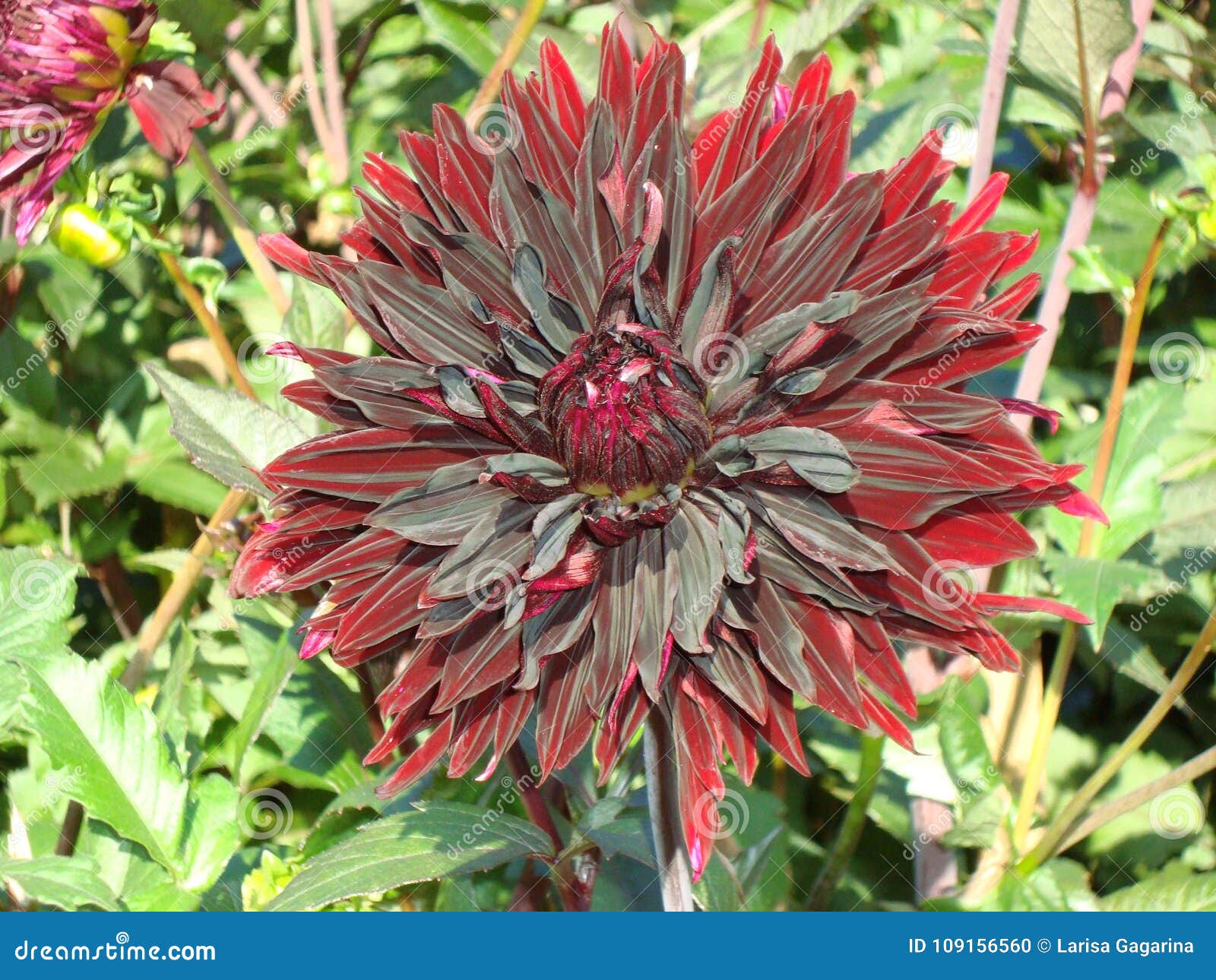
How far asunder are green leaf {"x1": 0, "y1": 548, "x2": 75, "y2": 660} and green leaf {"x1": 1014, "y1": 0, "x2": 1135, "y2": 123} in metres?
1.01

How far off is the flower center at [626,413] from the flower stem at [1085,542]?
47 cm

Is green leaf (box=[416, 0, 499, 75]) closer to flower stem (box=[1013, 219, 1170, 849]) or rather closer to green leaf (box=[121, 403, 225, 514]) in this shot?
green leaf (box=[121, 403, 225, 514])

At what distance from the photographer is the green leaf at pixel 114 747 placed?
3.13 ft

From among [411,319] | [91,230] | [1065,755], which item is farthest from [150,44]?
[1065,755]

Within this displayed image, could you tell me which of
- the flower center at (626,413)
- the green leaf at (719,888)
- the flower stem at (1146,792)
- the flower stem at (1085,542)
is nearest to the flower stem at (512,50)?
the flower center at (626,413)

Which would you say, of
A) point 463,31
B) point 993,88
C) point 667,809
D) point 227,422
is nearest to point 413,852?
point 667,809

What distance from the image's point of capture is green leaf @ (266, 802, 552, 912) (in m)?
0.76

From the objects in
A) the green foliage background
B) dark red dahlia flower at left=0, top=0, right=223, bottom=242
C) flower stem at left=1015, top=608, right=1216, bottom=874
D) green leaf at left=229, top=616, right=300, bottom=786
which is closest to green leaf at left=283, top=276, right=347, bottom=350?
the green foliage background

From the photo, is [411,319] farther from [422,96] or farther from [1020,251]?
[422,96]

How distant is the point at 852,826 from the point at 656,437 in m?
0.50

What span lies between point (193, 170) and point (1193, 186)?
107 centimetres

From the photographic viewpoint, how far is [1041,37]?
1.09 meters

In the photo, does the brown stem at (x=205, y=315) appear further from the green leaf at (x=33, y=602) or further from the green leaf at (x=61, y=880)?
the green leaf at (x=61, y=880)

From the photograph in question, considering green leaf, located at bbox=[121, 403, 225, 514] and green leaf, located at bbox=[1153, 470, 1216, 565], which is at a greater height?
green leaf, located at bbox=[121, 403, 225, 514]
